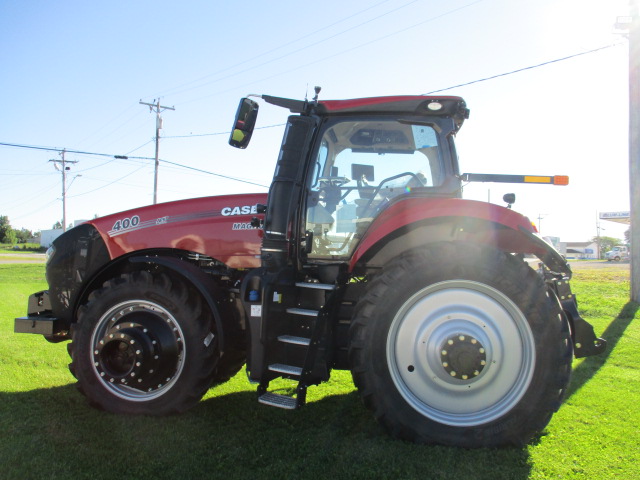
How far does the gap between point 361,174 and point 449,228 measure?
0.79 m

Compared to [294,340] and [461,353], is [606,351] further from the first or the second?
[294,340]

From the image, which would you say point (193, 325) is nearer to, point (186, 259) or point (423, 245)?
point (186, 259)

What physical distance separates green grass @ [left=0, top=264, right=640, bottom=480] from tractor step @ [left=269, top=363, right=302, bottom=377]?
0.41m

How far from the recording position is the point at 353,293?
3.30m

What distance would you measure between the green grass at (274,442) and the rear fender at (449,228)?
3.66 ft

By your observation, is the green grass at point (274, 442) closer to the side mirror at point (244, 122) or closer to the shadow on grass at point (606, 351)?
the shadow on grass at point (606, 351)

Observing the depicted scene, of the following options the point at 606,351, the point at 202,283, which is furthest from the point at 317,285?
the point at 606,351

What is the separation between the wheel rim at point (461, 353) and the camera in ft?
9.20

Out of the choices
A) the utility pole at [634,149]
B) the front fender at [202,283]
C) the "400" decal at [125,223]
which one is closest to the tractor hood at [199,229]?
the "400" decal at [125,223]

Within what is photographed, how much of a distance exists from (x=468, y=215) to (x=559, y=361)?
98cm

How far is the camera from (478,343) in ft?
9.25

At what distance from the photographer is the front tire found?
3344 mm

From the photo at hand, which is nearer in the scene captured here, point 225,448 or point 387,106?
point 225,448

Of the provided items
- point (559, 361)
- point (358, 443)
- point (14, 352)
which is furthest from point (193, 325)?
point (14, 352)
